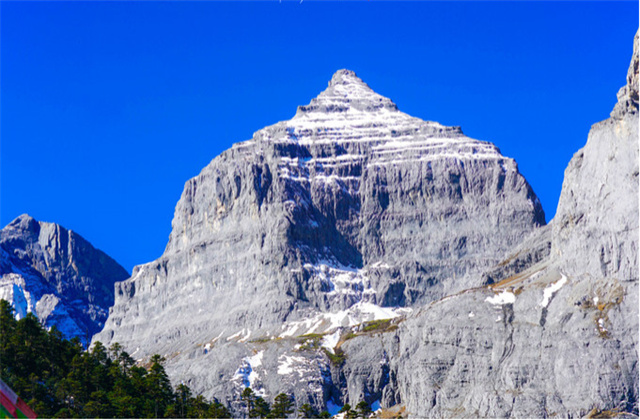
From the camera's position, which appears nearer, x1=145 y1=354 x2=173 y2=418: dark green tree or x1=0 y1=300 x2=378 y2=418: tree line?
x1=0 y1=300 x2=378 y2=418: tree line

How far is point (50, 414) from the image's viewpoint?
135625 millimetres

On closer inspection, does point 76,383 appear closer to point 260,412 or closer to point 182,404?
point 182,404

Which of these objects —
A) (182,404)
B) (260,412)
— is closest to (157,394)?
(182,404)

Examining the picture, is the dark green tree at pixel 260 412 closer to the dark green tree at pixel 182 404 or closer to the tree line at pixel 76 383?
the tree line at pixel 76 383

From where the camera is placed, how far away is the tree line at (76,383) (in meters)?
141

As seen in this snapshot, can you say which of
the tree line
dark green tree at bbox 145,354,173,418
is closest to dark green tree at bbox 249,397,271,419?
the tree line

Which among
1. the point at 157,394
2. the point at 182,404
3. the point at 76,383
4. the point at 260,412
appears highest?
the point at 157,394

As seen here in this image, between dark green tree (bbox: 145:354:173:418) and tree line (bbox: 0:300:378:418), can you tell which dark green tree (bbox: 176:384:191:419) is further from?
dark green tree (bbox: 145:354:173:418)

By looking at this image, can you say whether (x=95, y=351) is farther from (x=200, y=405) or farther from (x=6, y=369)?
(x=6, y=369)

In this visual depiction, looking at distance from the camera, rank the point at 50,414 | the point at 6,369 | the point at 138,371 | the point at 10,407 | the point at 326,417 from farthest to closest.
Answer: the point at 138,371 < the point at 326,417 < the point at 6,369 < the point at 50,414 < the point at 10,407

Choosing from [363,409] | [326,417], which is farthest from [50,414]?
[363,409]

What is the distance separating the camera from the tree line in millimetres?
141000

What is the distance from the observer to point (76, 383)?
14412 centimetres

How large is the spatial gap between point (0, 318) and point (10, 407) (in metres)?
121
